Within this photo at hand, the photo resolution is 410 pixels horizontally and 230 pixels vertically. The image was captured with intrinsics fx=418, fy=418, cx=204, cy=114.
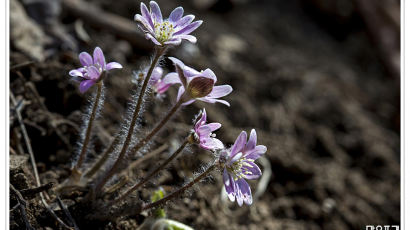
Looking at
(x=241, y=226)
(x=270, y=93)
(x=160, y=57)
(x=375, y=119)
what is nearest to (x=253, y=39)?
(x=270, y=93)

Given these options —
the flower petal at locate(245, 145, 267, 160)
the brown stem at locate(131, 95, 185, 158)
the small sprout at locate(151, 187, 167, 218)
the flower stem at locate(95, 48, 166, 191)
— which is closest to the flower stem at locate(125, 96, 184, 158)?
the brown stem at locate(131, 95, 185, 158)

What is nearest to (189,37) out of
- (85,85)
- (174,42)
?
(174,42)

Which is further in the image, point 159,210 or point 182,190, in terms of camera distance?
point 159,210

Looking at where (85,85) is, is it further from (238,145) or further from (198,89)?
(238,145)

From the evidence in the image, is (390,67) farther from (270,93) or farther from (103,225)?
(103,225)

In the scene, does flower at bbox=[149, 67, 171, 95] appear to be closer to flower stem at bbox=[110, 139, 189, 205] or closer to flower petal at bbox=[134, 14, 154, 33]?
flower petal at bbox=[134, 14, 154, 33]

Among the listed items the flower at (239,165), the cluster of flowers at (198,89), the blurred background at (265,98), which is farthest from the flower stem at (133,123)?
the flower at (239,165)
